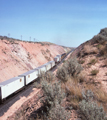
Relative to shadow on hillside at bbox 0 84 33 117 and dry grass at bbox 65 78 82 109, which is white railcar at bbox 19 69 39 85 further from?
dry grass at bbox 65 78 82 109

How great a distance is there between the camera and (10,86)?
969 centimetres

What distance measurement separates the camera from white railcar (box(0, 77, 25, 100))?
29.0ft

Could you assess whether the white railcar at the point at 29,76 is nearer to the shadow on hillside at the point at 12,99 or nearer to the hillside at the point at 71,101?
the shadow on hillside at the point at 12,99

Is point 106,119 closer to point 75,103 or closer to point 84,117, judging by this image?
point 84,117

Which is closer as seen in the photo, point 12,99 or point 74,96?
point 74,96

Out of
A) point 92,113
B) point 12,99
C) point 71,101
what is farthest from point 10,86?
point 92,113

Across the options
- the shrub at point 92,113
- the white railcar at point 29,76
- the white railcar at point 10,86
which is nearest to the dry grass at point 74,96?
the shrub at point 92,113

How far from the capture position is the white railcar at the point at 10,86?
8.83 meters

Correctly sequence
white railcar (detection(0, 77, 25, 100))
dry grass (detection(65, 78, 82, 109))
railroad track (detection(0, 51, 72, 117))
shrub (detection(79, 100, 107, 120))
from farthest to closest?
white railcar (detection(0, 77, 25, 100))
railroad track (detection(0, 51, 72, 117))
dry grass (detection(65, 78, 82, 109))
shrub (detection(79, 100, 107, 120))

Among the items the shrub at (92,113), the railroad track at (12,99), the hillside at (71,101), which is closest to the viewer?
the shrub at (92,113)

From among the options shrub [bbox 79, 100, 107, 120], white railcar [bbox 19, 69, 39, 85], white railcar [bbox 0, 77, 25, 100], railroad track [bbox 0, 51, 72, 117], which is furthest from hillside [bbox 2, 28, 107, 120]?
white railcar [bbox 19, 69, 39, 85]

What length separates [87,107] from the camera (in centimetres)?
395

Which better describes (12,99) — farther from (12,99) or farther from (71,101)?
(71,101)

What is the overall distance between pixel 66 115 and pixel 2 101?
6753 millimetres
